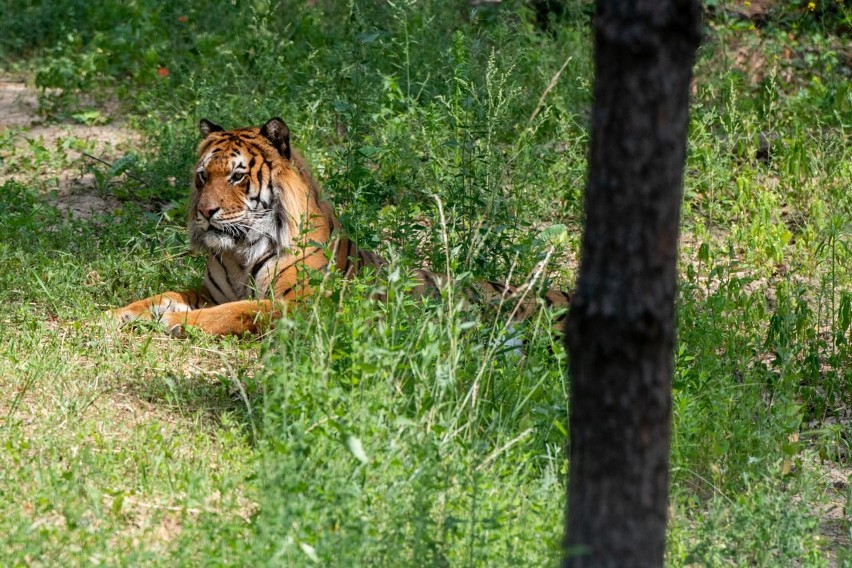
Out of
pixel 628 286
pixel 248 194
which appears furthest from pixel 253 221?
pixel 628 286

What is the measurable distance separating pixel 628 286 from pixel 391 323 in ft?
6.42

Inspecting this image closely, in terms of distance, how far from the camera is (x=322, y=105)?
7805 millimetres

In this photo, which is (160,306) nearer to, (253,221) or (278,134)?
(253,221)

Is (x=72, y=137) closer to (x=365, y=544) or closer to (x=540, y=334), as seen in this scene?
(x=540, y=334)

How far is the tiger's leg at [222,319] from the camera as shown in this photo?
5.45m

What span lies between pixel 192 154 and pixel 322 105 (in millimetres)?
1039

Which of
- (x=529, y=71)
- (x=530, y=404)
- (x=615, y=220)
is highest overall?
(x=615, y=220)

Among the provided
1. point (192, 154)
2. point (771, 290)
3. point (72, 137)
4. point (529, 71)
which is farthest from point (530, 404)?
point (72, 137)

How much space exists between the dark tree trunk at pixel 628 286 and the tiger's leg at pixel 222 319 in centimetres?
302

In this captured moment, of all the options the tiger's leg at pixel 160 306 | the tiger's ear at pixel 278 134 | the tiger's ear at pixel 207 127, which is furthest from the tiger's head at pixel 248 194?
the tiger's leg at pixel 160 306

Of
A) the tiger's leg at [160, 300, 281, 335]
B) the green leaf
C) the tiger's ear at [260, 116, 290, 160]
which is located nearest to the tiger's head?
the tiger's ear at [260, 116, 290, 160]

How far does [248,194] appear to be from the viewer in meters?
5.80

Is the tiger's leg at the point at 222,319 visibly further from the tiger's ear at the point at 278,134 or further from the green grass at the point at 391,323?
the tiger's ear at the point at 278,134

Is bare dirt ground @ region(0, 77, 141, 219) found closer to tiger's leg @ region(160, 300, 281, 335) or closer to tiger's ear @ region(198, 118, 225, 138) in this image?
tiger's ear @ region(198, 118, 225, 138)
